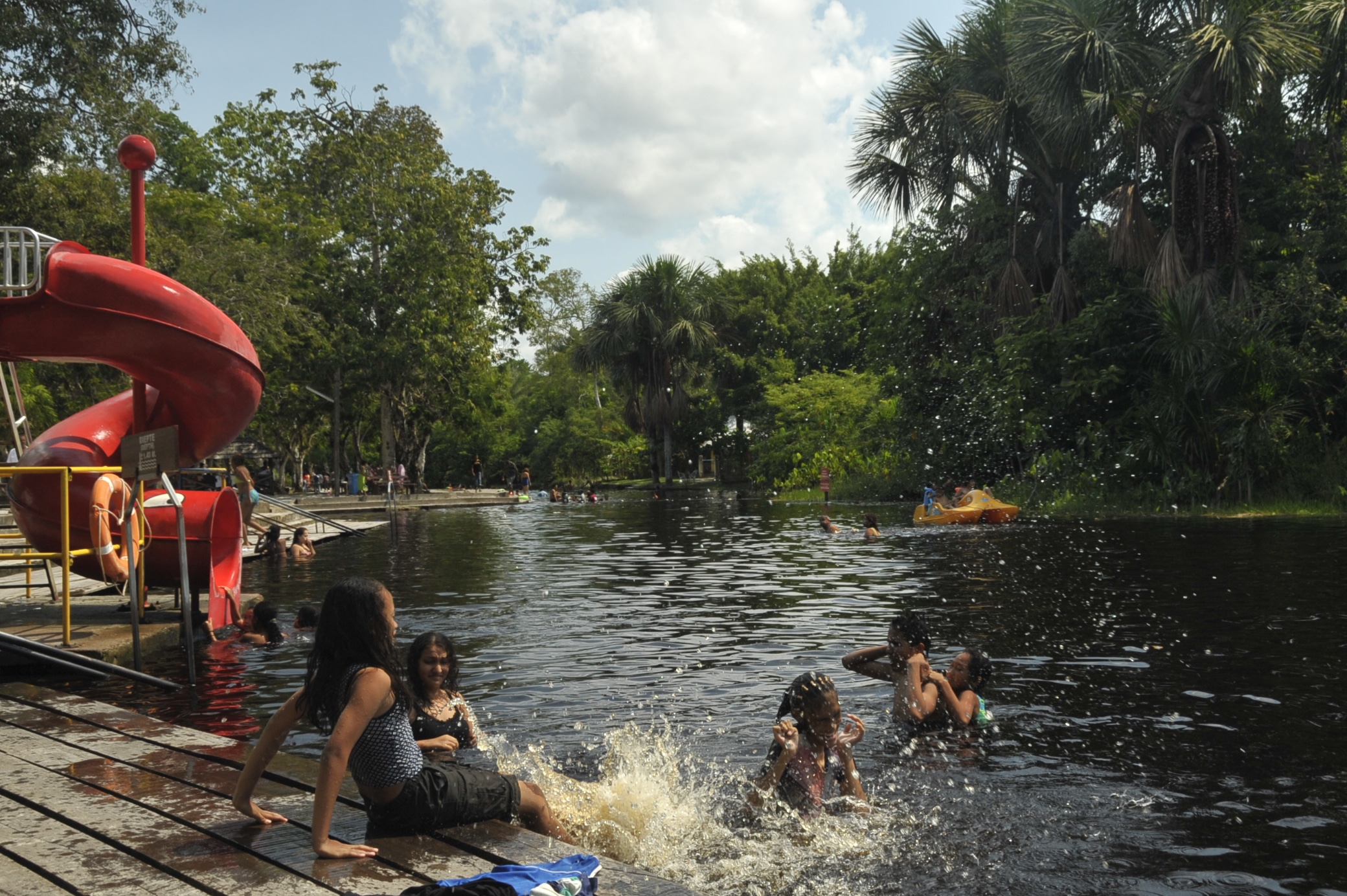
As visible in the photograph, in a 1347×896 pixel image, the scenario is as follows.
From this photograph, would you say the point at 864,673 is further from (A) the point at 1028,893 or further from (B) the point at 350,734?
(B) the point at 350,734

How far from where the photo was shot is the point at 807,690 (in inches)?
237

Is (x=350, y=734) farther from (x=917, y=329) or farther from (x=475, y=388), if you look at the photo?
(x=475, y=388)

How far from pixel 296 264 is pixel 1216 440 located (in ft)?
95.9

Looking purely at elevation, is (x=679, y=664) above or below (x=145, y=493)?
below

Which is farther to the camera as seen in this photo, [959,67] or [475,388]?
[475,388]

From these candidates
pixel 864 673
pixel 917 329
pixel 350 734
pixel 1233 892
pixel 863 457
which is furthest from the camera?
pixel 863 457

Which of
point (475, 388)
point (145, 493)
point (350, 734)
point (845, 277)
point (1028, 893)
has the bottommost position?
point (1028, 893)

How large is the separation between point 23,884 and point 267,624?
26.0 feet

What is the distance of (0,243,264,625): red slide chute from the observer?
9836 mm

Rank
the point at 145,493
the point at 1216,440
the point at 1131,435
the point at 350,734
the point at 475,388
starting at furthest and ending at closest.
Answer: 1. the point at 475,388
2. the point at 1131,435
3. the point at 1216,440
4. the point at 145,493
5. the point at 350,734

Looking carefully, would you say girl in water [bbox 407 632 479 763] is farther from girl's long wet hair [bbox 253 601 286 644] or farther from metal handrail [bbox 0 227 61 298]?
metal handrail [bbox 0 227 61 298]

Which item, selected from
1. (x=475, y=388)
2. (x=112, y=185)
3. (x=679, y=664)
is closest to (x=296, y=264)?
(x=112, y=185)

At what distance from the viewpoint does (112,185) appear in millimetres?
27141

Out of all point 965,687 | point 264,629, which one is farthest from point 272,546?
point 965,687
